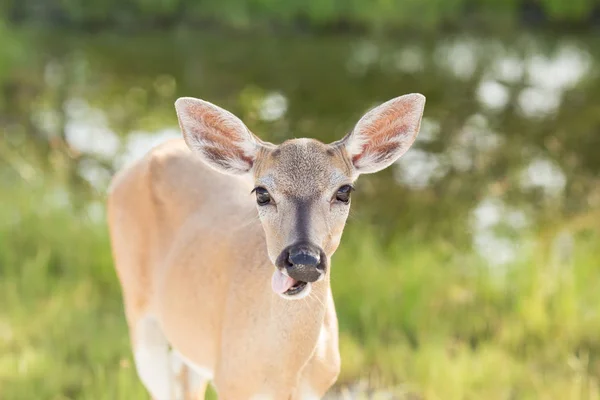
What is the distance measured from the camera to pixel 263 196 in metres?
3.04

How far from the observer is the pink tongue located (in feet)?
9.46

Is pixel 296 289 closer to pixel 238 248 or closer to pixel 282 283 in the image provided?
pixel 282 283

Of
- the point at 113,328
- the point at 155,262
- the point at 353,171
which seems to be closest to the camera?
the point at 353,171

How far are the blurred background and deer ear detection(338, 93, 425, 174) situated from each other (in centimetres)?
201

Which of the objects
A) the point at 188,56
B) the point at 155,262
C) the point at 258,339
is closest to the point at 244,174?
the point at 258,339

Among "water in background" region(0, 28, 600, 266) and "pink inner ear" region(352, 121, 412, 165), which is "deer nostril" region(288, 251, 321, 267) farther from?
"water in background" region(0, 28, 600, 266)

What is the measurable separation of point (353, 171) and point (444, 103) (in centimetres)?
1165

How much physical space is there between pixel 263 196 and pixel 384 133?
0.52 metres

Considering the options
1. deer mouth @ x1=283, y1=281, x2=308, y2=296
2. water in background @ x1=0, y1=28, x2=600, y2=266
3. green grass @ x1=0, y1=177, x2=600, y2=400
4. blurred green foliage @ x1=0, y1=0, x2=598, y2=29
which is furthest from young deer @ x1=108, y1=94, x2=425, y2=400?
blurred green foliage @ x1=0, y1=0, x2=598, y2=29

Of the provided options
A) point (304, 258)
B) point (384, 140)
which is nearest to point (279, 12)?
point (384, 140)

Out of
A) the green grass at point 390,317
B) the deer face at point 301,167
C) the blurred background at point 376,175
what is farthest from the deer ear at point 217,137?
the blurred background at point 376,175

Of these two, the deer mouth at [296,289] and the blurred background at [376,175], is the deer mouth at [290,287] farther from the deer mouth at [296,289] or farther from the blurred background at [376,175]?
the blurred background at [376,175]

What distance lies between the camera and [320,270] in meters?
2.74

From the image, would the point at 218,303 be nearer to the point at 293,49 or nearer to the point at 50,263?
the point at 50,263
